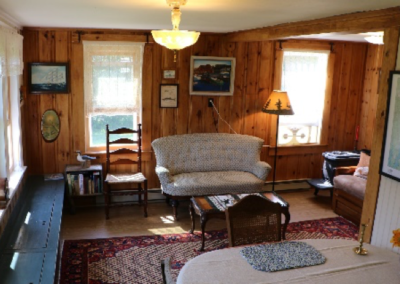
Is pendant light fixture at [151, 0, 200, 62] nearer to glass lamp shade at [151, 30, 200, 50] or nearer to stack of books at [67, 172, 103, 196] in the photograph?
glass lamp shade at [151, 30, 200, 50]

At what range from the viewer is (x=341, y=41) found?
20.0ft

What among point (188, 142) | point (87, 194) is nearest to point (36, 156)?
point (87, 194)

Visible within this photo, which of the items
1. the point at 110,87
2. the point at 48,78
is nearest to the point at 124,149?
the point at 110,87

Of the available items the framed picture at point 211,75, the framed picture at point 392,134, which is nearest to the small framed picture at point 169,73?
the framed picture at point 211,75

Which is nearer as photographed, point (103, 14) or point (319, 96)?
point (103, 14)

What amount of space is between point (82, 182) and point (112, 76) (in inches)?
55.2

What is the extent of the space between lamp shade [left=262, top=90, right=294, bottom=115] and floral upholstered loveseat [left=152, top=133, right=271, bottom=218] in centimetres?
46

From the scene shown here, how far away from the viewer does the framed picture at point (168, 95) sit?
216 inches

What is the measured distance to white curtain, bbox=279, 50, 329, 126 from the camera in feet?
19.7

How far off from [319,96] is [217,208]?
9.59 feet

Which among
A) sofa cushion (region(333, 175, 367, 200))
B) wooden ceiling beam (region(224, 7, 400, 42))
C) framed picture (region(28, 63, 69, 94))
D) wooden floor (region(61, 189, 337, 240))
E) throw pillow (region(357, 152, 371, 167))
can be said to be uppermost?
wooden ceiling beam (region(224, 7, 400, 42))

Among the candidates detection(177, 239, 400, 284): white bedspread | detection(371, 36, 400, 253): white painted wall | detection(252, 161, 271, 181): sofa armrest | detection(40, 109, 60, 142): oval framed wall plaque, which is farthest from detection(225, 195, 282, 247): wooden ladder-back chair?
detection(40, 109, 60, 142): oval framed wall plaque

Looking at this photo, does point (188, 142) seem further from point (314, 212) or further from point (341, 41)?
point (341, 41)

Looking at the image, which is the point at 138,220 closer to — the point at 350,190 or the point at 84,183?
the point at 84,183
